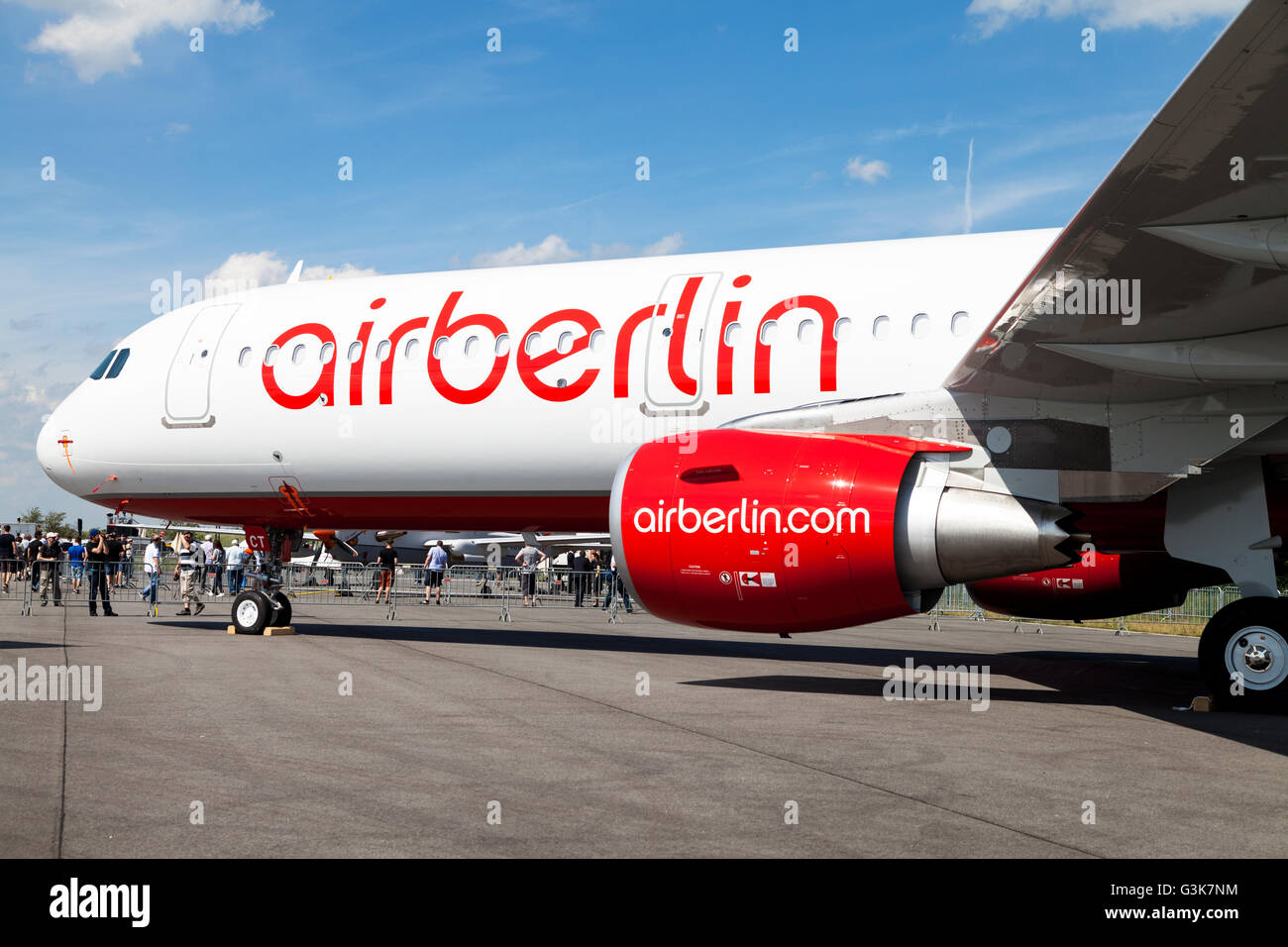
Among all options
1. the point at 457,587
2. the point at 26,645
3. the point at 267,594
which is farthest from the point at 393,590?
the point at 457,587

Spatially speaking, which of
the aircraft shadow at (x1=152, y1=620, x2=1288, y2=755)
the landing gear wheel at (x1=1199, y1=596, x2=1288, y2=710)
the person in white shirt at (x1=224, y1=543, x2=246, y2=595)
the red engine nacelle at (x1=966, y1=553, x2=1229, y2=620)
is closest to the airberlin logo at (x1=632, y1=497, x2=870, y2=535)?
the aircraft shadow at (x1=152, y1=620, x2=1288, y2=755)

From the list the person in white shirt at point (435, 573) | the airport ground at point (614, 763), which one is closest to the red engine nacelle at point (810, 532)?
the airport ground at point (614, 763)

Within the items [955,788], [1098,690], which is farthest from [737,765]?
[1098,690]

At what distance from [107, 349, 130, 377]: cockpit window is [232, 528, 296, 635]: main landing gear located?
2971 millimetres

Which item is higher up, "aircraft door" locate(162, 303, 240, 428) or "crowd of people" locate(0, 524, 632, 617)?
"aircraft door" locate(162, 303, 240, 428)

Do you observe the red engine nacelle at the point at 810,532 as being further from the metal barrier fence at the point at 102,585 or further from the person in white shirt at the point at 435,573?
the person in white shirt at the point at 435,573

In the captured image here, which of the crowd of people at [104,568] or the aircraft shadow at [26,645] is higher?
the crowd of people at [104,568]

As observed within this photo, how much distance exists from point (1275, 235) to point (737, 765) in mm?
4629

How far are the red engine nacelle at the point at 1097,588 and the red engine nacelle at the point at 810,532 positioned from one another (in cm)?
340

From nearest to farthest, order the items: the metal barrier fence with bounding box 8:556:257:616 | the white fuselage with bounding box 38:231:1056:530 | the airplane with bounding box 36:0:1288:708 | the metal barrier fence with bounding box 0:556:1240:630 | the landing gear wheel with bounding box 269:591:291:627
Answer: the airplane with bounding box 36:0:1288:708, the white fuselage with bounding box 38:231:1056:530, the landing gear wheel with bounding box 269:591:291:627, the metal barrier fence with bounding box 8:556:257:616, the metal barrier fence with bounding box 0:556:1240:630

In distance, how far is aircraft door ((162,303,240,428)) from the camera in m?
15.7

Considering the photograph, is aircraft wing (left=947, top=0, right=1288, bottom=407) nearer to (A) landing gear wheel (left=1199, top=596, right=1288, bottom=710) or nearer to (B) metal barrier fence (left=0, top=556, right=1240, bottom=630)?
(A) landing gear wheel (left=1199, top=596, right=1288, bottom=710)

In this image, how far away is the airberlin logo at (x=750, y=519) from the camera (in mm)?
9180
